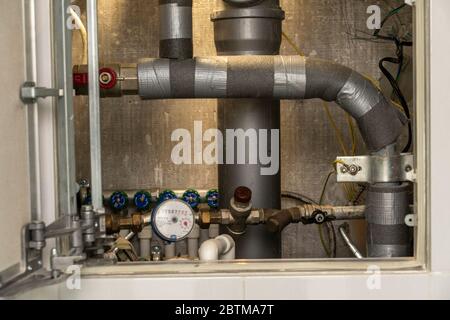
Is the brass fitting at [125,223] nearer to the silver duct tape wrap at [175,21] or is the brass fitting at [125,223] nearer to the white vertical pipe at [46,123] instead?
the silver duct tape wrap at [175,21]

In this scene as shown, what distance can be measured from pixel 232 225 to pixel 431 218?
750 millimetres

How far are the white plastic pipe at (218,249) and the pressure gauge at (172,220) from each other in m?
0.07

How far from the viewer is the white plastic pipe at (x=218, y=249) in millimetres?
1898

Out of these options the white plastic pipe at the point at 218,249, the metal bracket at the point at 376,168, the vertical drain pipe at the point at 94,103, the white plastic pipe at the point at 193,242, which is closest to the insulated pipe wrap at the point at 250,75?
the metal bracket at the point at 376,168

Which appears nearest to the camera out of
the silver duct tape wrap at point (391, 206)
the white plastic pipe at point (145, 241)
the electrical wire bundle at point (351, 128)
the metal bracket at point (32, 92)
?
the metal bracket at point (32, 92)

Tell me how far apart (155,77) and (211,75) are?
14 centimetres

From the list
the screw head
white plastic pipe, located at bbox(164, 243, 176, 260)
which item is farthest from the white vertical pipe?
white plastic pipe, located at bbox(164, 243, 176, 260)

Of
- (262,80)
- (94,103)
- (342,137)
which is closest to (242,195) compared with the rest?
(262,80)

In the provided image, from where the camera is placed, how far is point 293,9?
250 centimetres

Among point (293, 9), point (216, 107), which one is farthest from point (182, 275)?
point (293, 9)

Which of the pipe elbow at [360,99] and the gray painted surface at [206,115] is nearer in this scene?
the pipe elbow at [360,99]

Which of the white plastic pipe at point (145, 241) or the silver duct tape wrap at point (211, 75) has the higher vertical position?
the silver duct tape wrap at point (211, 75)

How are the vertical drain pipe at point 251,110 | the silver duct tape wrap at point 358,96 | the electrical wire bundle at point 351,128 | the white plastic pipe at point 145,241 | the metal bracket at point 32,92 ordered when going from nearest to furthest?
the metal bracket at point 32,92 → the silver duct tape wrap at point 358,96 → the vertical drain pipe at point 251,110 → the electrical wire bundle at point 351,128 → the white plastic pipe at point 145,241
